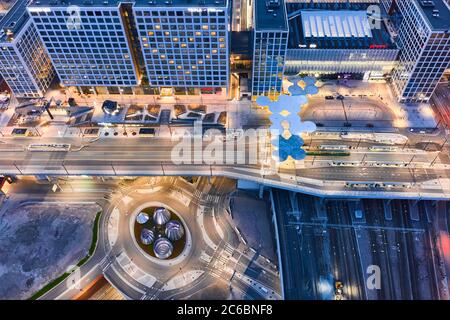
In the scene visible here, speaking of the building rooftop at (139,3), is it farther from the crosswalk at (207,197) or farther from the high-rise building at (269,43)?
the crosswalk at (207,197)

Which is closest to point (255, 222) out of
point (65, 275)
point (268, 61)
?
point (268, 61)

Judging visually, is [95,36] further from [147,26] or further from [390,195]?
[390,195]

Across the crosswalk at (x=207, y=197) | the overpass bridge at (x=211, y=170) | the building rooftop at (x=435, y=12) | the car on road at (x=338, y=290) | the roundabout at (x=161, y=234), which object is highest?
the building rooftop at (x=435, y=12)

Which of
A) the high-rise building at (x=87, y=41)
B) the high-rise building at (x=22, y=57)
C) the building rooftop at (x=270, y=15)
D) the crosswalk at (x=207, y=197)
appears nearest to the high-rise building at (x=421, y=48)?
the building rooftop at (x=270, y=15)

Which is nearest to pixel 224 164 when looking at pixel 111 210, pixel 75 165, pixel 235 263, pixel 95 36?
pixel 235 263

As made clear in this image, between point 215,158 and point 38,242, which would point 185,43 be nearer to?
point 215,158

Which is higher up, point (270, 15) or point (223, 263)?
point (270, 15)

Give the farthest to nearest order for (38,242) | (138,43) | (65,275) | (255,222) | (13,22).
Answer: (13,22) < (138,43) < (255,222) < (38,242) < (65,275)
